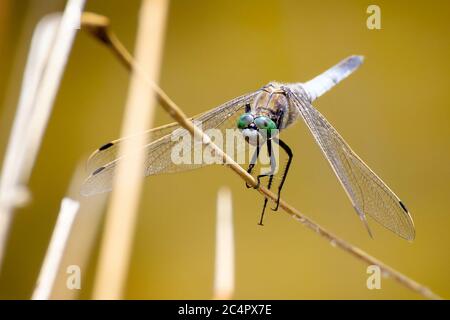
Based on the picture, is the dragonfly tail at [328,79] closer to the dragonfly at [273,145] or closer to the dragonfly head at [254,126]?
the dragonfly at [273,145]

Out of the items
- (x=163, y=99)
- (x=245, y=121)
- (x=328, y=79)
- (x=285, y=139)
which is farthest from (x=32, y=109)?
(x=285, y=139)

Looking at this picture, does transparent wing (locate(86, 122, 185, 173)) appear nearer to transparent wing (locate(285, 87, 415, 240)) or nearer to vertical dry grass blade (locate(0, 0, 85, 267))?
vertical dry grass blade (locate(0, 0, 85, 267))

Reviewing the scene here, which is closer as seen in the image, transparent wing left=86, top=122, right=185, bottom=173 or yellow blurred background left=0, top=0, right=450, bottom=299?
transparent wing left=86, top=122, right=185, bottom=173

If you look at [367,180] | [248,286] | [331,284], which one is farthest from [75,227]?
[331,284]

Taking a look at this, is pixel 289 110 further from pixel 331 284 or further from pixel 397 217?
pixel 331 284

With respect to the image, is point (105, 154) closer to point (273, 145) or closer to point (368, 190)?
point (273, 145)

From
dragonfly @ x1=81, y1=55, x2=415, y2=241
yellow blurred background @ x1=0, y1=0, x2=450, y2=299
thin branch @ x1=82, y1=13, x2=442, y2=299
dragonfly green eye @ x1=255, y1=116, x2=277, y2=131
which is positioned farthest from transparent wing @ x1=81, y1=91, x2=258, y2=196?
yellow blurred background @ x1=0, y1=0, x2=450, y2=299
